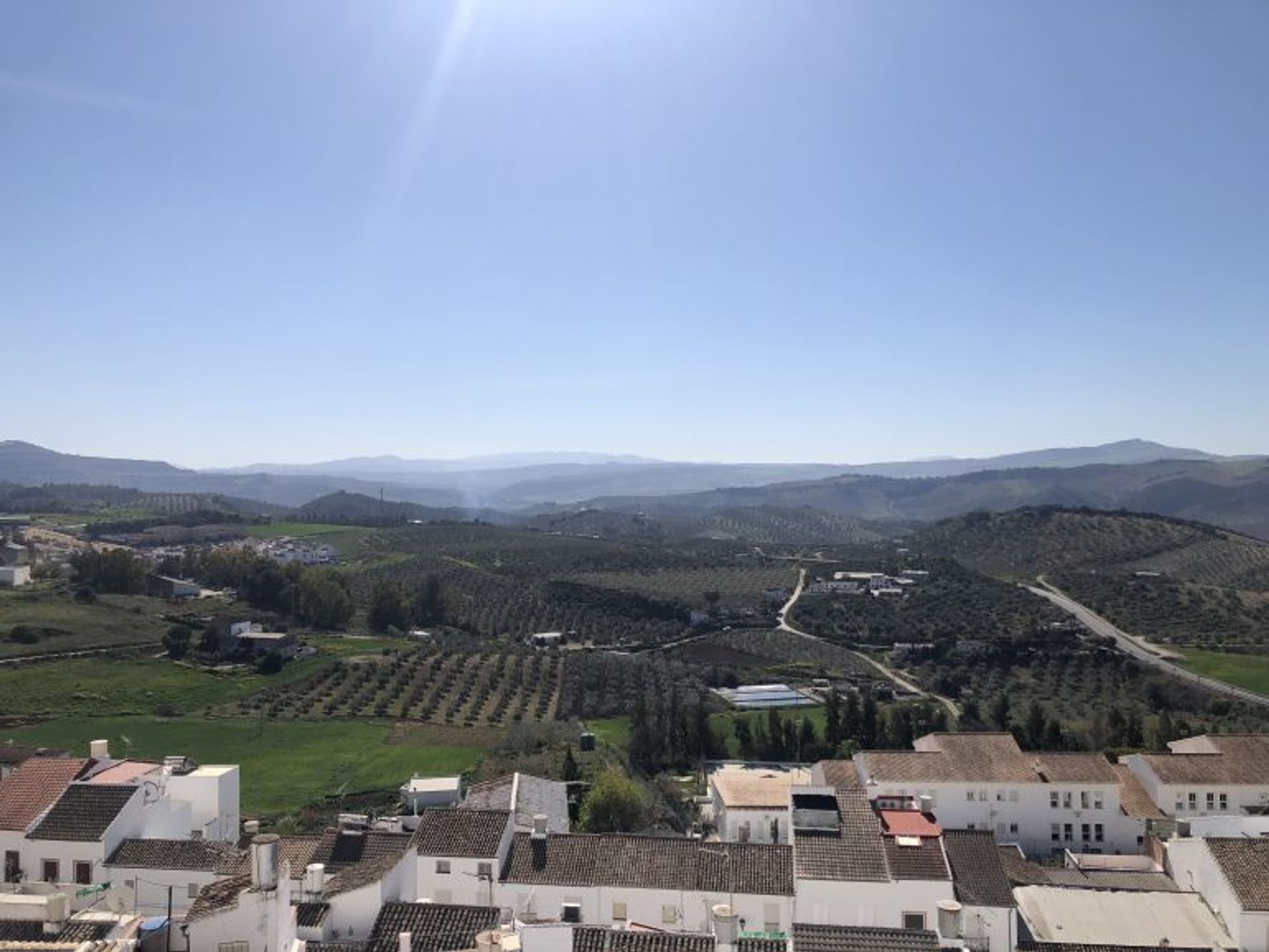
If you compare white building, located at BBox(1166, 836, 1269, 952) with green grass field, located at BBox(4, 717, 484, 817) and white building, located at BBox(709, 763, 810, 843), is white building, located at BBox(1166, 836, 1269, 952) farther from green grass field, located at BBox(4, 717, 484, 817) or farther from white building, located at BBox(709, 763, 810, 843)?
green grass field, located at BBox(4, 717, 484, 817)

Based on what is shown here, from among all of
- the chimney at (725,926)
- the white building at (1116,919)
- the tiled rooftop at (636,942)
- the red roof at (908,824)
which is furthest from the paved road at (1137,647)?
the tiled rooftop at (636,942)

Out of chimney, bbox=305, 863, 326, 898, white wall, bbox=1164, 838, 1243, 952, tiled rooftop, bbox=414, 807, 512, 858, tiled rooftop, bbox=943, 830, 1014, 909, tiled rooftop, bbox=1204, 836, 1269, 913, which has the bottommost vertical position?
white wall, bbox=1164, 838, 1243, 952

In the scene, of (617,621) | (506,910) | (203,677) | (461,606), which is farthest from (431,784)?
(461,606)

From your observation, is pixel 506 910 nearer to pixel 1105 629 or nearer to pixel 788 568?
pixel 1105 629

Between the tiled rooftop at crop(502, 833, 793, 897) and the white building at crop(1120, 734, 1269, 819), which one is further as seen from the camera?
the white building at crop(1120, 734, 1269, 819)

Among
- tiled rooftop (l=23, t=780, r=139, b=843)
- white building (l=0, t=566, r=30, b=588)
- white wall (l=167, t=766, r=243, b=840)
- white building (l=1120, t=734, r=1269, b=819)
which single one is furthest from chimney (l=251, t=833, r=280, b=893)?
white building (l=0, t=566, r=30, b=588)

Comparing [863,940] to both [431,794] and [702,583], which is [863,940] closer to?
[431,794]
